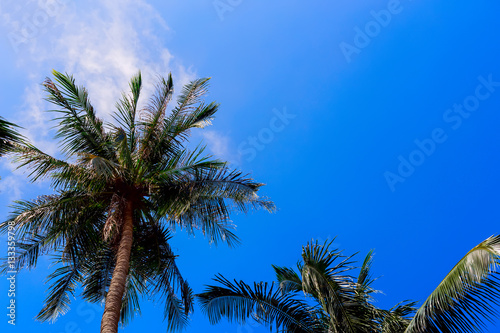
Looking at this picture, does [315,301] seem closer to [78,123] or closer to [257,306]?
[257,306]

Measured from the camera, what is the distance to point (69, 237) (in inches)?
416

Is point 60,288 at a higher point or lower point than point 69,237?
lower

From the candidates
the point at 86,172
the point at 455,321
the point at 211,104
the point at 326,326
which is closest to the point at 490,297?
the point at 455,321

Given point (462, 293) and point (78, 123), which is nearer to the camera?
point (462, 293)

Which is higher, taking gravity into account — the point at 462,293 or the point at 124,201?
the point at 124,201

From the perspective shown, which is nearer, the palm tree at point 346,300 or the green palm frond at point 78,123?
the palm tree at point 346,300

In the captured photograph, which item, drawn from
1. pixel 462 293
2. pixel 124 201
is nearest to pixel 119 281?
pixel 124 201

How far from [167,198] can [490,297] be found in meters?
7.97

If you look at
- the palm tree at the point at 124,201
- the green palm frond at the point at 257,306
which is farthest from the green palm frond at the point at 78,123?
the green palm frond at the point at 257,306

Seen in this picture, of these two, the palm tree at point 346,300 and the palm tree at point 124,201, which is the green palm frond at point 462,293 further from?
the palm tree at point 124,201

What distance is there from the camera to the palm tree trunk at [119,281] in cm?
840

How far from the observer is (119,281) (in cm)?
917

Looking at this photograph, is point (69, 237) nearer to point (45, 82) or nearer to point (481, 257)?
point (45, 82)

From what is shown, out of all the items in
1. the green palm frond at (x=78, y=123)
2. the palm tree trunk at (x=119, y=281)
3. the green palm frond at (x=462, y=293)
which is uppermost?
the green palm frond at (x=78, y=123)
